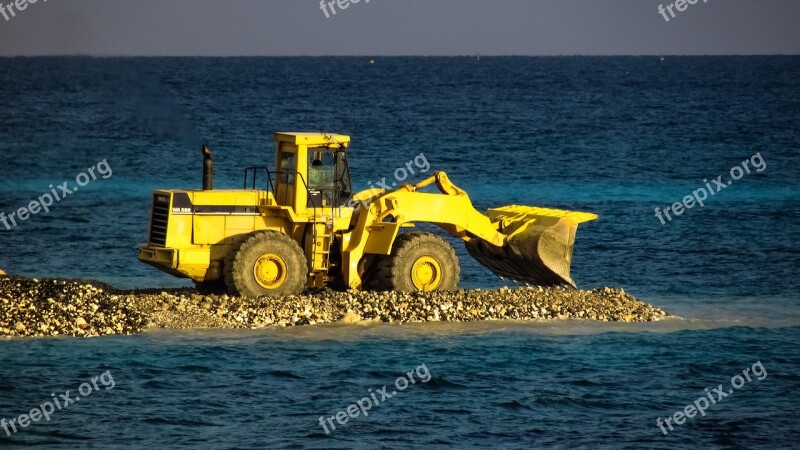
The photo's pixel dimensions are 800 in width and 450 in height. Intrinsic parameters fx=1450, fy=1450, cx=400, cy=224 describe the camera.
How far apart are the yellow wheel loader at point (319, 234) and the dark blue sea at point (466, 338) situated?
4.70 feet

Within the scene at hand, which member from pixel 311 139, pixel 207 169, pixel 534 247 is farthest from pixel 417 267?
pixel 207 169

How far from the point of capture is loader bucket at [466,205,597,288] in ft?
78.4

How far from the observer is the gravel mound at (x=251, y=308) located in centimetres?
2144

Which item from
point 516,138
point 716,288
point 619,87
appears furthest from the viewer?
point 619,87

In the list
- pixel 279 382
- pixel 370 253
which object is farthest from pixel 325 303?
pixel 279 382

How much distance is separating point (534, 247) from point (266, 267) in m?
4.48

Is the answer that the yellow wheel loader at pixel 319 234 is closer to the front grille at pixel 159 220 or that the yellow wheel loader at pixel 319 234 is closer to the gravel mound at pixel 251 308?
the front grille at pixel 159 220

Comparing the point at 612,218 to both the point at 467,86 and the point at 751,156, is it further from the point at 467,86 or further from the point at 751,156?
the point at 467,86

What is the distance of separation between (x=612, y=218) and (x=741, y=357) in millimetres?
17701

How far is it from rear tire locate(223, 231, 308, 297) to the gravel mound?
256 mm

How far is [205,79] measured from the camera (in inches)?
5281

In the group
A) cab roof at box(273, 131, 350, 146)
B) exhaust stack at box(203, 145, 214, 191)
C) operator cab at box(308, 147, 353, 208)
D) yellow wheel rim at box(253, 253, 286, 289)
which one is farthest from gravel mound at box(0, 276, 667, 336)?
cab roof at box(273, 131, 350, 146)

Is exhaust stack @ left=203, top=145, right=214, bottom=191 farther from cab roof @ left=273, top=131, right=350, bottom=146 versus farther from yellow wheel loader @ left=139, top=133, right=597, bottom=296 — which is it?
Answer: cab roof @ left=273, top=131, right=350, bottom=146

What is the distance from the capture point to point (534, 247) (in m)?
23.9
